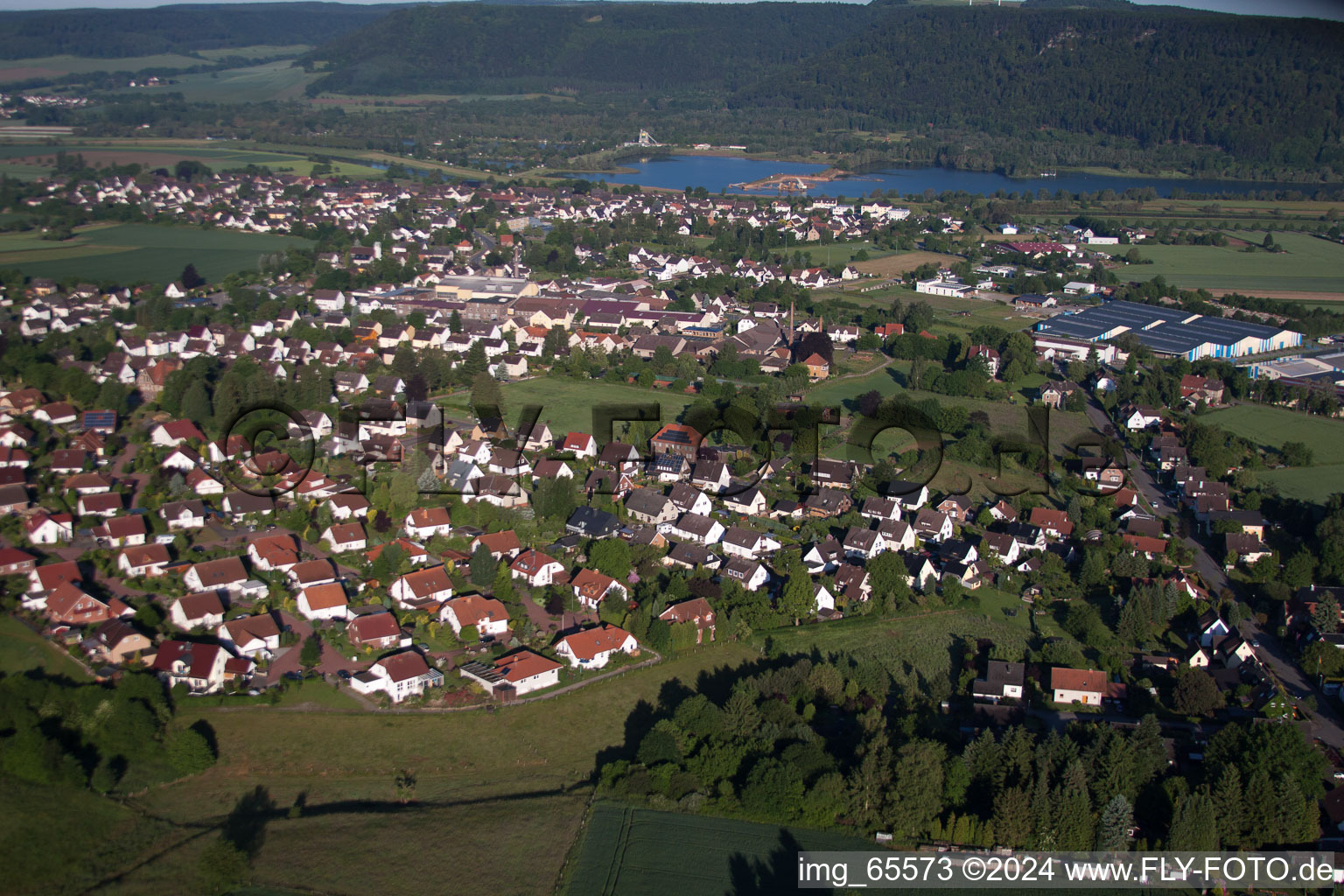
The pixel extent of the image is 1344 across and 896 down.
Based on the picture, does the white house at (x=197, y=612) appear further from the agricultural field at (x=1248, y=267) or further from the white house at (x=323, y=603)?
the agricultural field at (x=1248, y=267)

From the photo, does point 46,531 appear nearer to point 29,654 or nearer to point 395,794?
point 29,654

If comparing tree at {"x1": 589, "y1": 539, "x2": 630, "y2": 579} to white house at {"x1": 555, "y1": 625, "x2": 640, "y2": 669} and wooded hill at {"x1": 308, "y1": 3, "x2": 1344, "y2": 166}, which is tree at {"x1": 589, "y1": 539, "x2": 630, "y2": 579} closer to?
white house at {"x1": 555, "y1": 625, "x2": 640, "y2": 669}

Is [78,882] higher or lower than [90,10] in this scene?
lower

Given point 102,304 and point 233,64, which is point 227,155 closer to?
point 102,304

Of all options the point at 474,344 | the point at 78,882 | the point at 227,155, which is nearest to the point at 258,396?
the point at 474,344

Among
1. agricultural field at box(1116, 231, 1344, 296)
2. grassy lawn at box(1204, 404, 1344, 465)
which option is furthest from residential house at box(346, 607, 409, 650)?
agricultural field at box(1116, 231, 1344, 296)

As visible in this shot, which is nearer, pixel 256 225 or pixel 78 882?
pixel 78 882
